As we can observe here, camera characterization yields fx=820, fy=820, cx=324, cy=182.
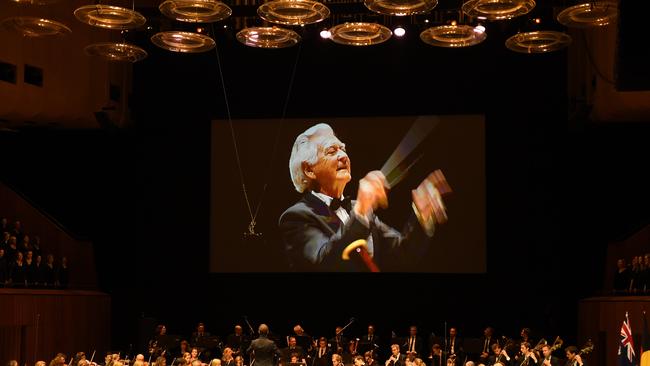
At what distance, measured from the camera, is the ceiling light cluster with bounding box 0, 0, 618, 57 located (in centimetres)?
1199

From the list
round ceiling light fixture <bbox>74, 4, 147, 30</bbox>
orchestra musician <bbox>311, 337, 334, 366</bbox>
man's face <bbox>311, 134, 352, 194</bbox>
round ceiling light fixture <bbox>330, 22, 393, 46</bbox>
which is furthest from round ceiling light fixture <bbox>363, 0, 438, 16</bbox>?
man's face <bbox>311, 134, 352, 194</bbox>

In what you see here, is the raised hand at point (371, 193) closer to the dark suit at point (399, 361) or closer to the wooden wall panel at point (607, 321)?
the dark suit at point (399, 361)

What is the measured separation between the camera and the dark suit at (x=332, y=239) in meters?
19.8

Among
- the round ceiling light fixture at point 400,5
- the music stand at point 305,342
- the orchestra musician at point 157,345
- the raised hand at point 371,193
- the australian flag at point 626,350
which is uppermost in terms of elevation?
the round ceiling light fixture at point 400,5

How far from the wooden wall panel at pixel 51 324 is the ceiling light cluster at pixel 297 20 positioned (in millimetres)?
5538

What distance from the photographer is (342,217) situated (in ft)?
65.9

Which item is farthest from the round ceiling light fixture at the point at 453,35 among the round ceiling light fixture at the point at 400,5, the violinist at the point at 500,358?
the violinist at the point at 500,358

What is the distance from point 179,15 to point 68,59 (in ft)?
30.0

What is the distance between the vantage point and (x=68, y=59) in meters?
20.6

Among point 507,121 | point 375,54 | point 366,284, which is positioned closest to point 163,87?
point 375,54

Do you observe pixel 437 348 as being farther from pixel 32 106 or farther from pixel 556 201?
pixel 32 106

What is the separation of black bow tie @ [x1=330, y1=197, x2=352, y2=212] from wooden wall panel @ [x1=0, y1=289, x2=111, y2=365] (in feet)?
20.6

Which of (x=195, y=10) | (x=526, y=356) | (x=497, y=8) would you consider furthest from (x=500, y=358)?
(x=195, y=10)

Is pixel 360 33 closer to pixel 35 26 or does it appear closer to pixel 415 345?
pixel 35 26
